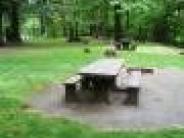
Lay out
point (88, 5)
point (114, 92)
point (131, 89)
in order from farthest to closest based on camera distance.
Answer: point (88, 5)
point (114, 92)
point (131, 89)

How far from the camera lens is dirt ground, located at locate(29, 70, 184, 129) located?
964cm

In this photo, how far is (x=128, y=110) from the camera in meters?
11.1

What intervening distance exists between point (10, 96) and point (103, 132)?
4.47 meters

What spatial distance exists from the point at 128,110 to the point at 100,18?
37.0 meters

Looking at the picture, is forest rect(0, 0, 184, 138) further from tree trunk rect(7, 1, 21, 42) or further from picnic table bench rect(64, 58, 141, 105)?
tree trunk rect(7, 1, 21, 42)

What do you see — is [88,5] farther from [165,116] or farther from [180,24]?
[165,116]

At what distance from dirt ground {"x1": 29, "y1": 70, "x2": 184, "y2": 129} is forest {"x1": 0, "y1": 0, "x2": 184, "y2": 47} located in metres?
21.9

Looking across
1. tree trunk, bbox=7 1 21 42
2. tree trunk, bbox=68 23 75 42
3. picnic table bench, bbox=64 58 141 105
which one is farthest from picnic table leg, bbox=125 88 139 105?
tree trunk, bbox=68 23 75 42

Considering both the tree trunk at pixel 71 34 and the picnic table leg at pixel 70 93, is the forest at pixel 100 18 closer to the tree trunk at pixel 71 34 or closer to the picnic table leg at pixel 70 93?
the tree trunk at pixel 71 34

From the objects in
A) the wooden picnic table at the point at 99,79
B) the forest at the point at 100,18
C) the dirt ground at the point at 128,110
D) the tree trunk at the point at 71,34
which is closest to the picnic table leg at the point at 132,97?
the dirt ground at the point at 128,110

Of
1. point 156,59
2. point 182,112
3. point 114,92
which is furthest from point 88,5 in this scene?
point 182,112

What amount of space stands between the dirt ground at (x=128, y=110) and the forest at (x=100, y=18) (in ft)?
72.0

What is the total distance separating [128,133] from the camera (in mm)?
8320

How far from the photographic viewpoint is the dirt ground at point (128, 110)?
9.64 m
